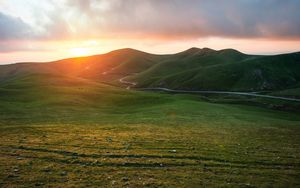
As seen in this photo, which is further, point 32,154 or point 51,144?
point 51,144

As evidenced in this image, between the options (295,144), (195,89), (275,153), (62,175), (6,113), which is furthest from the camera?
(195,89)

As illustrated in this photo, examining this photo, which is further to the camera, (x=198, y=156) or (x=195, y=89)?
(x=195, y=89)

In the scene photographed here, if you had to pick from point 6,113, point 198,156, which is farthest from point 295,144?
point 6,113

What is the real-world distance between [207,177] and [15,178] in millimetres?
12773

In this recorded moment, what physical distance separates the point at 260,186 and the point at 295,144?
16.1 meters

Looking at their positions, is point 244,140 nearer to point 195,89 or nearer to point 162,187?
point 162,187

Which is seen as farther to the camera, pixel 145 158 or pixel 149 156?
pixel 149 156

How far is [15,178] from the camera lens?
63.1 feet

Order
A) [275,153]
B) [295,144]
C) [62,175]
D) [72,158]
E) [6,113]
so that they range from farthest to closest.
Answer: [6,113]
[295,144]
[275,153]
[72,158]
[62,175]

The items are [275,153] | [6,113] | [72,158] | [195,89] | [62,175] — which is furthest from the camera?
[195,89]

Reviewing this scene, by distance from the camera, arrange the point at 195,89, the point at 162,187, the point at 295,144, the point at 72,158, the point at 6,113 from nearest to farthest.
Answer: the point at 162,187
the point at 72,158
the point at 295,144
the point at 6,113
the point at 195,89

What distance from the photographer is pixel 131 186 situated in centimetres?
1842

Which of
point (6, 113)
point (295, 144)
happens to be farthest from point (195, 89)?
point (295, 144)

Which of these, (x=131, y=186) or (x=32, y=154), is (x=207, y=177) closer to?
(x=131, y=186)
